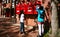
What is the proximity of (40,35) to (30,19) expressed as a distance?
16.3 feet

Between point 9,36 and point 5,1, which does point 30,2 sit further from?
point 5,1

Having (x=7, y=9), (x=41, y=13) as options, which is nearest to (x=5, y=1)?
(x=7, y=9)

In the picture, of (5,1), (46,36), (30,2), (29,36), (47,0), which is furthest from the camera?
(5,1)

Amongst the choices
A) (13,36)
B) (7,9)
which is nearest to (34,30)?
(13,36)

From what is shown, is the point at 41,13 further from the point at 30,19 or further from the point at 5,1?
the point at 5,1

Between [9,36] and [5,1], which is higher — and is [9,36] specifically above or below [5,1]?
below

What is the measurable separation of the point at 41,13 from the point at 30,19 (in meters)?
4.82

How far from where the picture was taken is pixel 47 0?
1491 cm

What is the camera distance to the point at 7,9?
92.7 feet

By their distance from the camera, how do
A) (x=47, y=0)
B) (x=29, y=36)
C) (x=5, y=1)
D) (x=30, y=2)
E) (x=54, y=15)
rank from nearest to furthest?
(x=54, y=15) → (x=29, y=36) → (x=47, y=0) → (x=30, y=2) → (x=5, y=1)

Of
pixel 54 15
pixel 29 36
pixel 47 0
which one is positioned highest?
pixel 47 0

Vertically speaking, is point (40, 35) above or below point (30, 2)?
below

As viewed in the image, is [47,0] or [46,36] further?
[47,0]

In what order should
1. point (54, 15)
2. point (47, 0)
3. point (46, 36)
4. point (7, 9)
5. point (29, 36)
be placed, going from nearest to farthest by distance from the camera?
point (54, 15) → point (46, 36) → point (29, 36) → point (47, 0) → point (7, 9)
